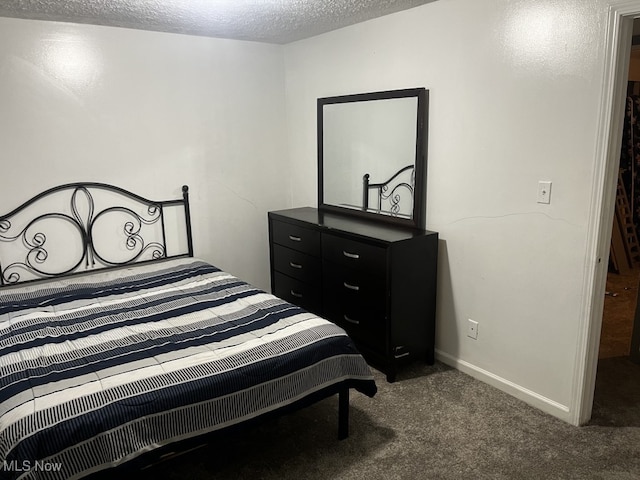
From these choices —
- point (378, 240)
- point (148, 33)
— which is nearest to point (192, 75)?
point (148, 33)

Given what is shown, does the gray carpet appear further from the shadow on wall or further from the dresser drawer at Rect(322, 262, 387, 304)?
the dresser drawer at Rect(322, 262, 387, 304)

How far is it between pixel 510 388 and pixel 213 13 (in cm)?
280

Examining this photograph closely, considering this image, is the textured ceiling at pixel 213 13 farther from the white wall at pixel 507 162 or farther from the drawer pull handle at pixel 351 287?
the drawer pull handle at pixel 351 287

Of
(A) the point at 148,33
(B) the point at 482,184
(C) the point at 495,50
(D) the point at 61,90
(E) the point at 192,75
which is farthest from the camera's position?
(E) the point at 192,75

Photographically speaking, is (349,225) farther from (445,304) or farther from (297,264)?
(445,304)

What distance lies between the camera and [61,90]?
10.4ft

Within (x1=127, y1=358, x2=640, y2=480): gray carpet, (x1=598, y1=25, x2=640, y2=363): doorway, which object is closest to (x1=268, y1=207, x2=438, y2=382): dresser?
(x1=127, y1=358, x2=640, y2=480): gray carpet

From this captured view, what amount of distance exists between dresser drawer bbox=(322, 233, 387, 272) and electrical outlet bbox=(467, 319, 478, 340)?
659mm

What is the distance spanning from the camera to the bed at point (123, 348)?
5.58ft

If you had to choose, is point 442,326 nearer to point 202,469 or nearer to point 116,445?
point 202,469

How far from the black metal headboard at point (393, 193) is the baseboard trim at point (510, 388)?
981 mm

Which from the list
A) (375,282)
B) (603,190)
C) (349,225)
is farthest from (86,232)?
(603,190)

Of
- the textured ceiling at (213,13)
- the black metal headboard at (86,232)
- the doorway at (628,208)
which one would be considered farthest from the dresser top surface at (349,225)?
the doorway at (628,208)

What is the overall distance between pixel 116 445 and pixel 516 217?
2139 millimetres
